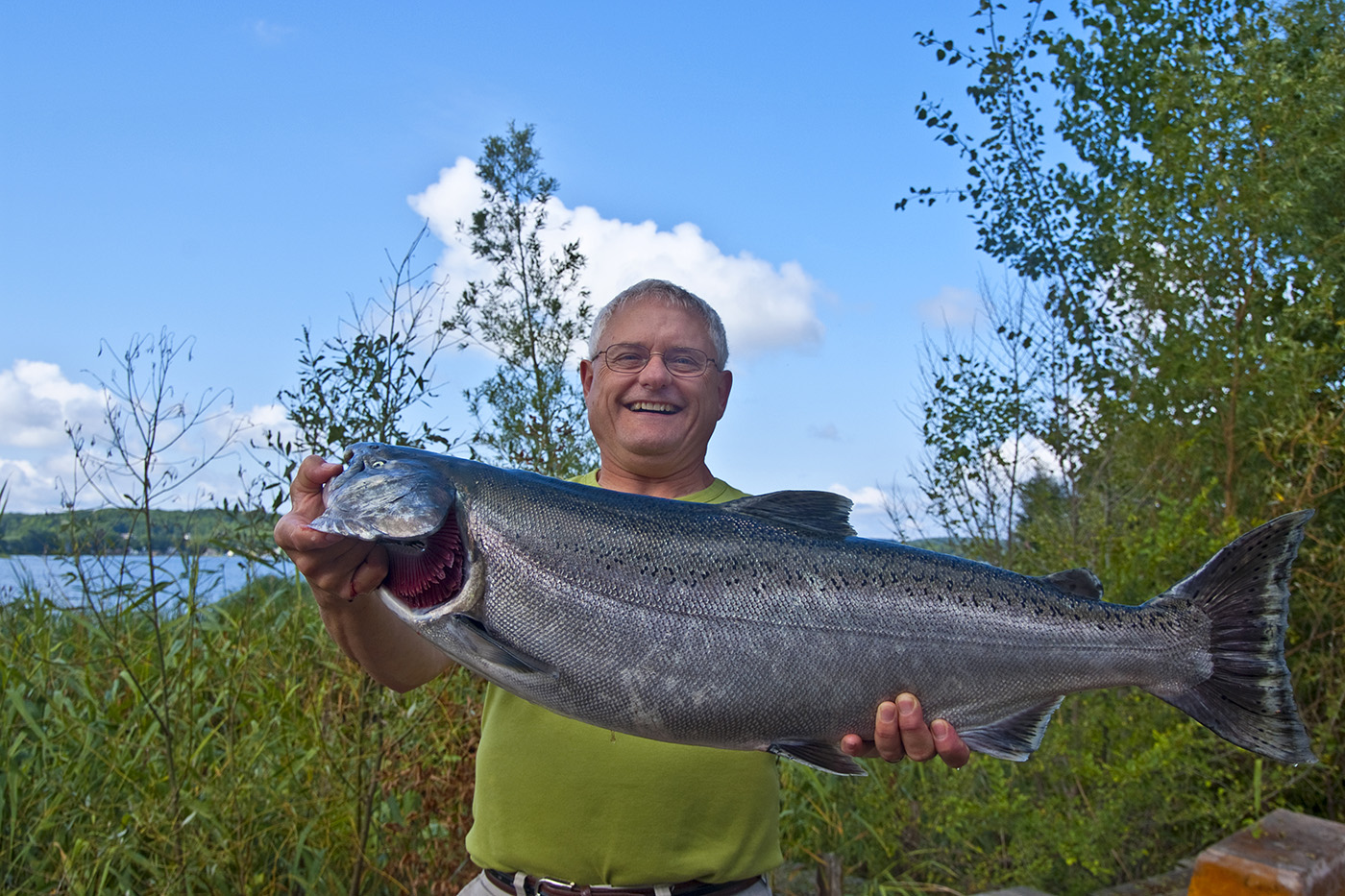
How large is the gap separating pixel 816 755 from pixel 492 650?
0.83 metres

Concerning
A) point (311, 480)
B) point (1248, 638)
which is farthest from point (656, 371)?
point (1248, 638)

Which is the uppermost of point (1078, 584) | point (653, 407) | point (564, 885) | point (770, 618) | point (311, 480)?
point (653, 407)

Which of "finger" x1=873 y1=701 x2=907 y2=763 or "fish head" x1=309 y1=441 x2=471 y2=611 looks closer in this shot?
"fish head" x1=309 y1=441 x2=471 y2=611

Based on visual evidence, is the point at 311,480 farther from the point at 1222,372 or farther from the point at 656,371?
the point at 1222,372

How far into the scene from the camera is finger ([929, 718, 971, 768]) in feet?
7.95

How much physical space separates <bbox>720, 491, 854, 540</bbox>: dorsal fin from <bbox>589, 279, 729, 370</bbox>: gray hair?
82cm

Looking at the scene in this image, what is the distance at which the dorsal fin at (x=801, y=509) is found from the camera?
255 centimetres

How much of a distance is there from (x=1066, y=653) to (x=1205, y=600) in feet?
1.29

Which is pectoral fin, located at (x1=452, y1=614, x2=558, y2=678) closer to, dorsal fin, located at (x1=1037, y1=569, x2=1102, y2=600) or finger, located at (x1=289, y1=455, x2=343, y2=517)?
finger, located at (x1=289, y1=455, x2=343, y2=517)

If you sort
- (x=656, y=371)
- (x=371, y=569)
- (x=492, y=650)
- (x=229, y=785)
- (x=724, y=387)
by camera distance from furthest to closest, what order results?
(x=229, y=785), (x=724, y=387), (x=656, y=371), (x=371, y=569), (x=492, y=650)

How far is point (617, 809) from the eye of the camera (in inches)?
102

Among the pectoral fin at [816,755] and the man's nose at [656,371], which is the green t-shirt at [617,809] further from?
the man's nose at [656,371]

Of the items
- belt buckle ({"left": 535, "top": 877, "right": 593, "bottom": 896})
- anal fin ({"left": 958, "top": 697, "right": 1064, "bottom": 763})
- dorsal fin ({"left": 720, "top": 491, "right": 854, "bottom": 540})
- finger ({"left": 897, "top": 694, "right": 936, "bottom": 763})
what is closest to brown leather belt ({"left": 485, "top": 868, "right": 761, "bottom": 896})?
belt buckle ({"left": 535, "top": 877, "right": 593, "bottom": 896})

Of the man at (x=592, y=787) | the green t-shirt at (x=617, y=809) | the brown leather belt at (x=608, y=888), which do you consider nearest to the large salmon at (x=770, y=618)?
the man at (x=592, y=787)
